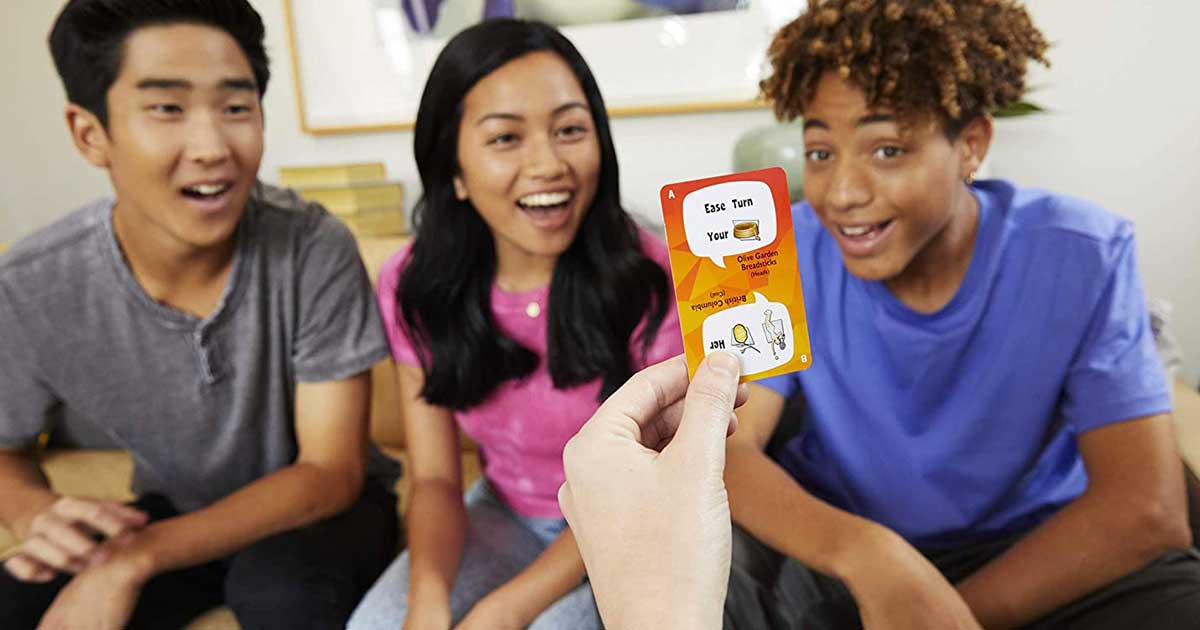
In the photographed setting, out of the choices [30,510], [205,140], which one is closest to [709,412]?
[205,140]

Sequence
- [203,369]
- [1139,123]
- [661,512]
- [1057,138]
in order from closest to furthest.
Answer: [661,512] < [203,369] < [1139,123] < [1057,138]

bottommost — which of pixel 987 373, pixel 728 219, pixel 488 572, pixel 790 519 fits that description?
pixel 488 572

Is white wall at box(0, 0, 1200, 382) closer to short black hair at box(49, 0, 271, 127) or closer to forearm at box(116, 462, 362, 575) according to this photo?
short black hair at box(49, 0, 271, 127)

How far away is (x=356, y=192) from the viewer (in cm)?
133

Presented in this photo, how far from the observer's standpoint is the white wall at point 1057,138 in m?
1.06

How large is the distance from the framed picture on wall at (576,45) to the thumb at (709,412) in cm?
94

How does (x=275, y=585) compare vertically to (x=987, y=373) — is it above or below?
below

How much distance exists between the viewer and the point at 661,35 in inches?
51.4

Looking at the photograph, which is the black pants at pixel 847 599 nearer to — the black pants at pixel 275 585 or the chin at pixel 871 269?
the chin at pixel 871 269

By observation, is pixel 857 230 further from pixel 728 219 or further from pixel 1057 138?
pixel 1057 138

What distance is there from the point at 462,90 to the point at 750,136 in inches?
19.9

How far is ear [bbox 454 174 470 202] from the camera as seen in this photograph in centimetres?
85

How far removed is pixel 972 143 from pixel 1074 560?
0.38 meters

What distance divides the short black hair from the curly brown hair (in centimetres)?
49
